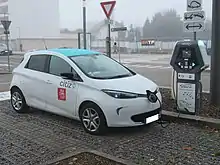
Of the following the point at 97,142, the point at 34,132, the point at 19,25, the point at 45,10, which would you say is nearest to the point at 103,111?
the point at 97,142

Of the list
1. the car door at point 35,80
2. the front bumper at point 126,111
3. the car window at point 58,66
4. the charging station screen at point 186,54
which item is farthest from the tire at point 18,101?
the charging station screen at point 186,54

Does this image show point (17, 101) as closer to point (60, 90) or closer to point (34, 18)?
point (60, 90)

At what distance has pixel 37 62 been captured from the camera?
7246 mm

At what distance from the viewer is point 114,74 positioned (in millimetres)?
6301

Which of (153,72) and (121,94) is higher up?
(121,94)

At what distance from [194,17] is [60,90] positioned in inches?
130

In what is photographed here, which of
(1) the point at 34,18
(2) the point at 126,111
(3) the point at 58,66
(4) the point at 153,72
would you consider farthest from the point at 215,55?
(1) the point at 34,18

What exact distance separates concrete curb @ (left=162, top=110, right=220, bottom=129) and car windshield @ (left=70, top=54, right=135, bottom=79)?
117 centimetres

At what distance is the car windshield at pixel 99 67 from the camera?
6.17 m

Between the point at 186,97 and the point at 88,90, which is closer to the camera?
the point at 88,90

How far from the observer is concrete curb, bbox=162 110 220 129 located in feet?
19.9

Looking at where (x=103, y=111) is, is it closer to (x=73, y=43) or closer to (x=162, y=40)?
(x=162, y=40)

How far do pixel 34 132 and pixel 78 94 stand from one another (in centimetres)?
110

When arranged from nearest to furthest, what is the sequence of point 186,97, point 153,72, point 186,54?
point 186,54, point 186,97, point 153,72
